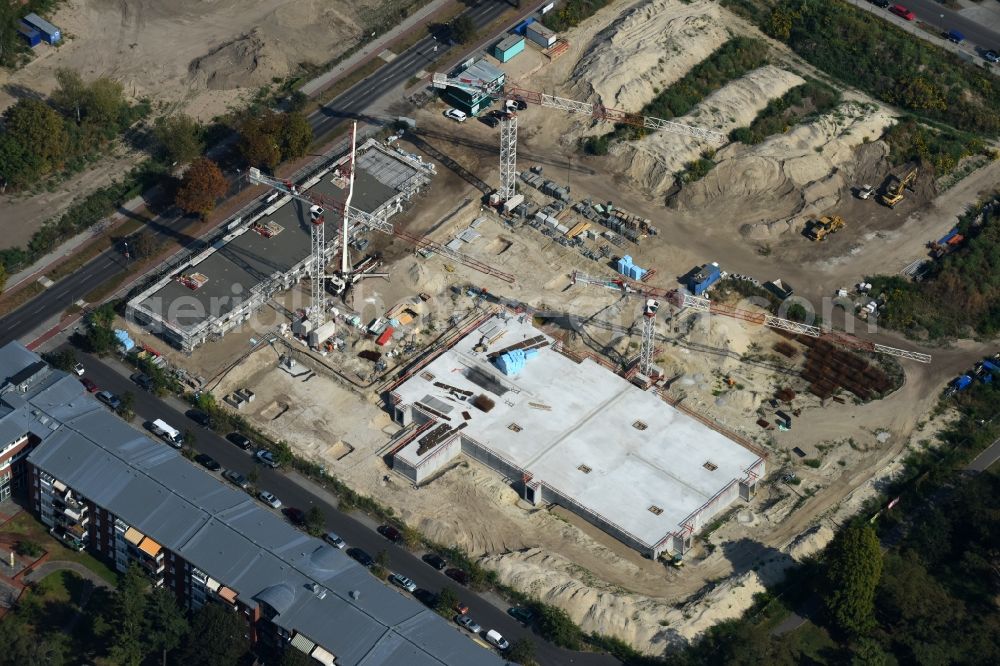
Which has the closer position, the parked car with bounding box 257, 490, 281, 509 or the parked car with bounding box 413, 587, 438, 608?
the parked car with bounding box 413, 587, 438, 608

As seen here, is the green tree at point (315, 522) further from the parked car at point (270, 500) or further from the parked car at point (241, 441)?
the parked car at point (241, 441)

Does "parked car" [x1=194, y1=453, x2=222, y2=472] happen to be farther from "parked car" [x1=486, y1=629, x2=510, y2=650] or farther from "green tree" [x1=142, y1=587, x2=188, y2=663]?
"parked car" [x1=486, y1=629, x2=510, y2=650]

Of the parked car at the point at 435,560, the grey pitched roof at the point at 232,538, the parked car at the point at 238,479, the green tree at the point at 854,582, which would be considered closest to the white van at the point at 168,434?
the parked car at the point at 238,479

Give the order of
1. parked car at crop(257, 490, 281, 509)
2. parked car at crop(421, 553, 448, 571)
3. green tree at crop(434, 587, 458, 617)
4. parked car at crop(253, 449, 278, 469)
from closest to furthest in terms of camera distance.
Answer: green tree at crop(434, 587, 458, 617) → parked car at crop(421, 553, 448, 571) → parked car at crop(257, 490, 281, 509) → parked car at crop(253, 449, 278, 469)

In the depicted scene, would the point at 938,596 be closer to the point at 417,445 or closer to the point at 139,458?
the point at 417,445

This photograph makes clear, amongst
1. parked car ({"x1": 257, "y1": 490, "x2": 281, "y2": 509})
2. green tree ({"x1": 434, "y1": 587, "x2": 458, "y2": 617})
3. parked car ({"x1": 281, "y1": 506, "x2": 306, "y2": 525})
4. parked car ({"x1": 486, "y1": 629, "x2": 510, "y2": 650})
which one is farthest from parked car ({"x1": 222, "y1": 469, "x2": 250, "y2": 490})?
parked car ({"x1": 486, "y1": 629, "x2": 510, "y2": 650})

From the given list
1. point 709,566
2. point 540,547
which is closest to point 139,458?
point 540,547
